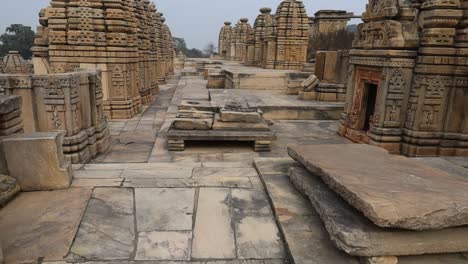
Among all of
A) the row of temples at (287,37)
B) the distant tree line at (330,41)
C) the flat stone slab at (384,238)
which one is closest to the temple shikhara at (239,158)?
the flat stone slab at (384,238)

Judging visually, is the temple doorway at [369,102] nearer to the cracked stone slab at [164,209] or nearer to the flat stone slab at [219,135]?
the flat stone slab at [219,135]

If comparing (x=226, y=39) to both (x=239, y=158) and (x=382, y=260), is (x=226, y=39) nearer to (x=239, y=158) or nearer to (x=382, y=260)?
(x=239, y=158)

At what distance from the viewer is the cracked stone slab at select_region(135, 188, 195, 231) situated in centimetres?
275

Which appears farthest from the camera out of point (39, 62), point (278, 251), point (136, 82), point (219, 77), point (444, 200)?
point (219, 77)

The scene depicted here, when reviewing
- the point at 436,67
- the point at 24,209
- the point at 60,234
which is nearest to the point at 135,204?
the point at 60,234

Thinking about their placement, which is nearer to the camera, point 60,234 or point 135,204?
point 60,234

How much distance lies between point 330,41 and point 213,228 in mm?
29720

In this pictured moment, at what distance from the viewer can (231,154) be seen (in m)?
6.50

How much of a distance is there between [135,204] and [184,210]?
48 cm

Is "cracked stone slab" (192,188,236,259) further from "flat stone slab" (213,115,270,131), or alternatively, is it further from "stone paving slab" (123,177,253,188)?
"flat stone slab" (213,115,270,131)

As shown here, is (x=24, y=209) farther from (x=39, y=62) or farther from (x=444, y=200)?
(x=39, y=62)

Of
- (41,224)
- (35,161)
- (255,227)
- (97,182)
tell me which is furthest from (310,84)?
(41,224)

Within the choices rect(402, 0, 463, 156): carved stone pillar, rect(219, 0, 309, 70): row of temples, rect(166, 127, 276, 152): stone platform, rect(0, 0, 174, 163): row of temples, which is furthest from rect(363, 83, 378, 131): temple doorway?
rect(219, 0, 309, 70): row of temples

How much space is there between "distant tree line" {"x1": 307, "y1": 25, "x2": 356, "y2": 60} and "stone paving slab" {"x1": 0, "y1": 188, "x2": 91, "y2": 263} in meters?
27.3
